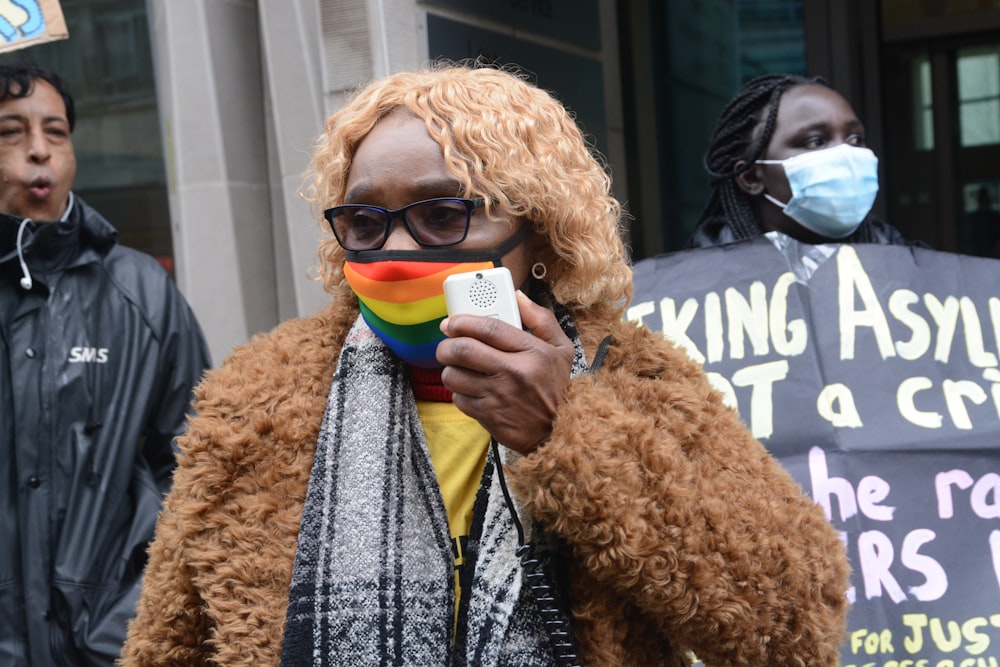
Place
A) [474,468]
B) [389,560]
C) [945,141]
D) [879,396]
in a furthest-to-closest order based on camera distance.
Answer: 1. [945,141]
2. [879,396]
3. [474,468]
4. [389,560]

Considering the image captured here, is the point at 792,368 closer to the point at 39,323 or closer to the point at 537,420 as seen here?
the point at 537,420

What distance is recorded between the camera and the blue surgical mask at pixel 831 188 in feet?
10.1

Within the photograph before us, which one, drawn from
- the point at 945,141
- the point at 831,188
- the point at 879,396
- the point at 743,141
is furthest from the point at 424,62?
the point at 945,141

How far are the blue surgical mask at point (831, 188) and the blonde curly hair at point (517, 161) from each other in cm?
144

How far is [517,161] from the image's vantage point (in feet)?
5.41

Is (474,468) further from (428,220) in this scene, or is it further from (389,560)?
(428,220)

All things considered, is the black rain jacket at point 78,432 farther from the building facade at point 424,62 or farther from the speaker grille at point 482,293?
the speaker grille at point 482,293

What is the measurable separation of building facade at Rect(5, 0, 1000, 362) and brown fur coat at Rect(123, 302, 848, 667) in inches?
121

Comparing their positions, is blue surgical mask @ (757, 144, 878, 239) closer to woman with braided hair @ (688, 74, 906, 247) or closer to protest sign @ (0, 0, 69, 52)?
woman with braided hair @ (688, 74, 906, 247)

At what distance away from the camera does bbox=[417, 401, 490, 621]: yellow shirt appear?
5.53 ft

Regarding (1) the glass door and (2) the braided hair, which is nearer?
(2) the braided hair

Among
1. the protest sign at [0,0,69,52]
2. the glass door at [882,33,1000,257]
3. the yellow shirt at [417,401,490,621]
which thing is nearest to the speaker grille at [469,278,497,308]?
the yellow shirt at [417,401,490,621]

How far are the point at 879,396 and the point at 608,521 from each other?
1.49m

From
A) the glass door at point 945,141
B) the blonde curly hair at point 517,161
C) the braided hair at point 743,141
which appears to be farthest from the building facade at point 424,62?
the blonde curly hair at point 517,161
